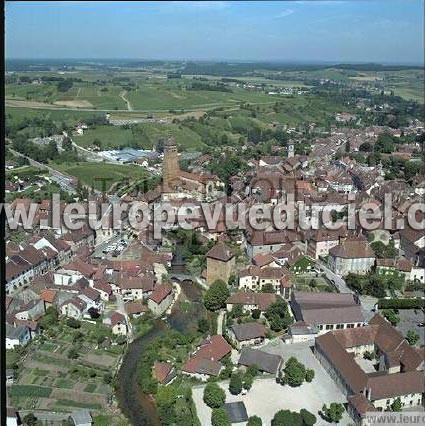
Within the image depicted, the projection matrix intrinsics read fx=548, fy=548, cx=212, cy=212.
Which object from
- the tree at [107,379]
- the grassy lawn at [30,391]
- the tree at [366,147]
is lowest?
the grassy lawn at [30,391]

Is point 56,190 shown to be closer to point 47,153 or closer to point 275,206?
point 47,153

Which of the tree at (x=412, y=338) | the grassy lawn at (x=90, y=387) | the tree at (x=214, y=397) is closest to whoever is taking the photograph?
the tree at (x=214, y=397)

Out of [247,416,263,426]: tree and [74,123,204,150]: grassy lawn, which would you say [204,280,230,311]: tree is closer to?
[247,416,263,426]: tree

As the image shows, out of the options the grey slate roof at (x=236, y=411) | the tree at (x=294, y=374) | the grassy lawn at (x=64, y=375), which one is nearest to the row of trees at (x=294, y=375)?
the tree at (x=294, y=374)

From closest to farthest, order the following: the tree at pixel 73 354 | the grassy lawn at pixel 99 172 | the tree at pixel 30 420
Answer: the tree at pixel 30 420, the tree at pixel 73 354, the grassy lawn at pixel 99 172

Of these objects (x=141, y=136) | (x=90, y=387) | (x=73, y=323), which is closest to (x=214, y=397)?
(x=90, y=387)

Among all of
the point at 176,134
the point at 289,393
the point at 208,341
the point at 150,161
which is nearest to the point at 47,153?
the point at 150,161

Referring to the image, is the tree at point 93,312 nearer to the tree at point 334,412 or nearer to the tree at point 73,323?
the tree at point 73,323
